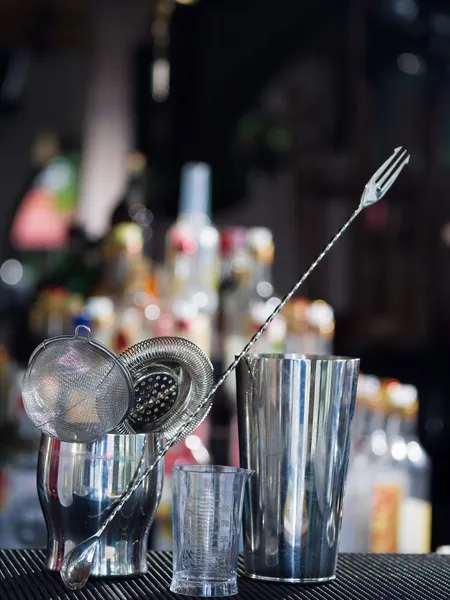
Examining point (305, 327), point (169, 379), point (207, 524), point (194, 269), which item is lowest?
point (207, 524)

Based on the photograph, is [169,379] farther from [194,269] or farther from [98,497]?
[194,269]

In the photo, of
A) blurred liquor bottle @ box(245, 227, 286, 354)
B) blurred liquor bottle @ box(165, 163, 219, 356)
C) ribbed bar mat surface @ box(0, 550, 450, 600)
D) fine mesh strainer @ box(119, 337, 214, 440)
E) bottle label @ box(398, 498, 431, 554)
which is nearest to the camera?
ribbed bar mat surface @ box(0, 550, 450, 600)

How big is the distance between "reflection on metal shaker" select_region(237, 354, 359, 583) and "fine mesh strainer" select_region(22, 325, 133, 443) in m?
0.12

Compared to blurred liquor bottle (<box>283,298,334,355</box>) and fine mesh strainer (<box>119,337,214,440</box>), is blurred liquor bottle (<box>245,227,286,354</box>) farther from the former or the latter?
fine mesh strainer (<box>119,337,214,440</box>)

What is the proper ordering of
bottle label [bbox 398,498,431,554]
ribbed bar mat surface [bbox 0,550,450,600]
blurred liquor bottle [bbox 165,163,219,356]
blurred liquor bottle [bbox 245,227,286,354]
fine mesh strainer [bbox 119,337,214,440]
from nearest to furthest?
1. ribbed bar mat surface [bbox 0,550,450,600]
2. fine mesh strainer [bbox 119,337,214,440]
3. bottle label [bbox 398,498,431,554]
4. blurred liquor bottle [bbox 245,227,286,354]
5. blurred liquor bottle [bbox 165,163,219,356]

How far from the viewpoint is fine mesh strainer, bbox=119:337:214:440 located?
91cm

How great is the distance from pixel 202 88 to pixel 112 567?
10.4ft

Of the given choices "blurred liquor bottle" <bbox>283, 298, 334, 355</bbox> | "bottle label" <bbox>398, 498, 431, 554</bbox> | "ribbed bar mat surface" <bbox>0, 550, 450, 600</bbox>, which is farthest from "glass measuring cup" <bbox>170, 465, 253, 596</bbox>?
"blurred liquor bottle" <bbox>283, 298, 334, 355</bbox>

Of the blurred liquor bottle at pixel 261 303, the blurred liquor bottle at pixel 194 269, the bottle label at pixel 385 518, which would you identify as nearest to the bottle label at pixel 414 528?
the bottle label at pixel 385 518

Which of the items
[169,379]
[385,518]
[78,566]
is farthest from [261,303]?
[78,566]

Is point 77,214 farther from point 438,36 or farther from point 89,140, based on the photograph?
point 438,36

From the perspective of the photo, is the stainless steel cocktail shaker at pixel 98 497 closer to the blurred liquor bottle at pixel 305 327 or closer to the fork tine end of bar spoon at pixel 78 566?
the fork tine end of bar spoon at pixel 78 566

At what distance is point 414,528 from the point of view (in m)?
1.99

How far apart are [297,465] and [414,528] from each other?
1.18m
